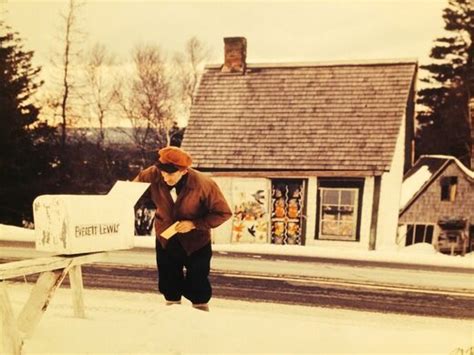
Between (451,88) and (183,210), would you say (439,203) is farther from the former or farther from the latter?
(183,210)

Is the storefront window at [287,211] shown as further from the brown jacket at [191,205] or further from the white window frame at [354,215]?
the brown jacket at [191,205]

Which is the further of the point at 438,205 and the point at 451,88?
the point at 438,205

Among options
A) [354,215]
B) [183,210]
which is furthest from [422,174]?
[183,210]

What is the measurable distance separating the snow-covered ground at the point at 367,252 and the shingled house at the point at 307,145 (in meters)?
0.12

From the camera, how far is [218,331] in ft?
11.1

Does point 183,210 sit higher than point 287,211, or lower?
higher

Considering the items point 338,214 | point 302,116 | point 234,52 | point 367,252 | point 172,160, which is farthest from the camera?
point 338,214

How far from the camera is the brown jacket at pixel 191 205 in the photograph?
3.39 meters

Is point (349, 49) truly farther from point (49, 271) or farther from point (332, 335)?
point (49, 271)

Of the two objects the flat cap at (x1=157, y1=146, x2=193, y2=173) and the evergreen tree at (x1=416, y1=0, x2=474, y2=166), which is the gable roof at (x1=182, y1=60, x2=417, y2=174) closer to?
the evergreen tree at (x1=416, y1=0, x2=474, y2=166)

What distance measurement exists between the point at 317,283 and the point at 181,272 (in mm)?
2716

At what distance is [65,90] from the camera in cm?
363

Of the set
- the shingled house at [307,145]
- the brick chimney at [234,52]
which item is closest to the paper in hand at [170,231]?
the shingled house at [307,145]

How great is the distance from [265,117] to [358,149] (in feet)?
3.64
